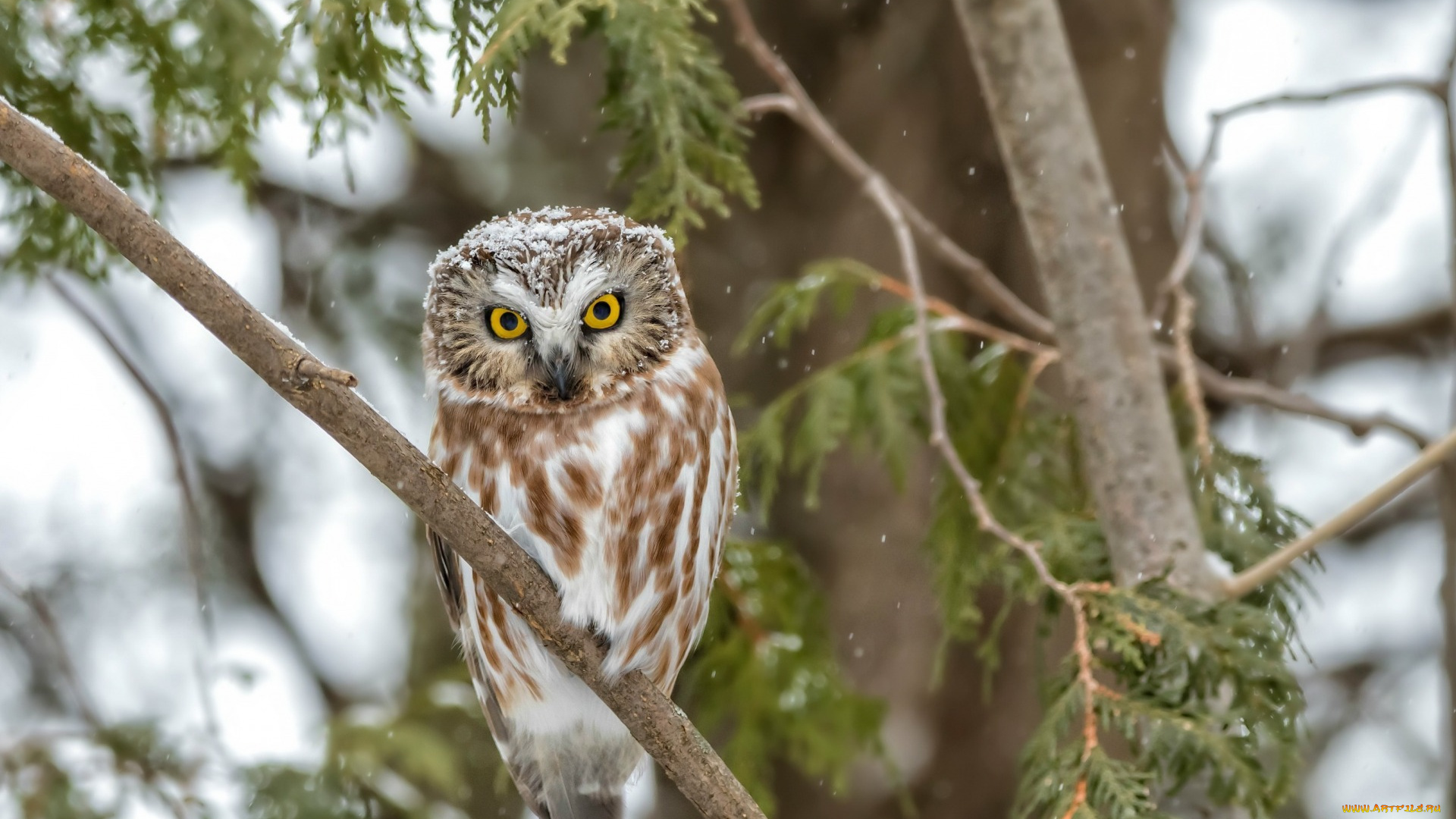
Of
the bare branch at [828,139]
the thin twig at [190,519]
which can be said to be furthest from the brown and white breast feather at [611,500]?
the thin twig at [190,519]

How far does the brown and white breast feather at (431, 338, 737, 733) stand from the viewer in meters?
2.05

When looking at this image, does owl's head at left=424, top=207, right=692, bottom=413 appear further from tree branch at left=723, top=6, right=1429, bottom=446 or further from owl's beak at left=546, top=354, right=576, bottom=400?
tree branch at left=723, top=6, right=1429, bottom=446

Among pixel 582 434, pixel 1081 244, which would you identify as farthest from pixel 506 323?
pixel 1081 244

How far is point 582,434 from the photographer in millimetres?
2055

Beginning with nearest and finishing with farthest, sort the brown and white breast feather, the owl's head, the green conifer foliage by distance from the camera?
1. the owl's head
2. the brown and white breast feather
3. the green conifer foliage

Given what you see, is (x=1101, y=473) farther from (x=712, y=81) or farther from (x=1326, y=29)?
(x=1326, y=29)

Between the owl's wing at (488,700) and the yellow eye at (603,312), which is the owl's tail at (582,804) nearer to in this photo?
the owl's wing at (488,700)

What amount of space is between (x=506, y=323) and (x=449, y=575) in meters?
0.64

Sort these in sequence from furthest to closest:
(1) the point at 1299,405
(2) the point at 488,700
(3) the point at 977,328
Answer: (1) the point at 1299,405, (3) the point at 977,328, (2) the point at 488,700

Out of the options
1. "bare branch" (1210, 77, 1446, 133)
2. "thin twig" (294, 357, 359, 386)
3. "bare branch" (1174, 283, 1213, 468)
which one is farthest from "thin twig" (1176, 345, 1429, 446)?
"thin twig" (294, 357, 359, 386)

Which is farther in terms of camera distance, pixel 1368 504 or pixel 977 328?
pixel 977 328

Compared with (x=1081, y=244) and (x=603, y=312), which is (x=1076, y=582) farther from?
(x=603, y=312)

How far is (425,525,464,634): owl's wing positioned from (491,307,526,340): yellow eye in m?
0.50

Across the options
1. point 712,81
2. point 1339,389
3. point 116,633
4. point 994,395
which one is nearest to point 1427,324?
point 1339,389
